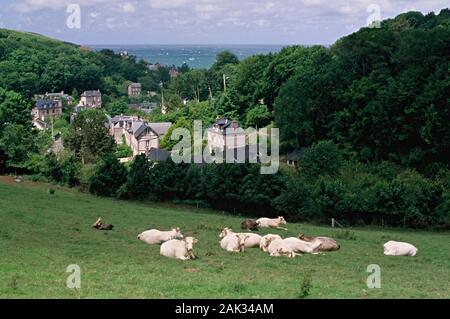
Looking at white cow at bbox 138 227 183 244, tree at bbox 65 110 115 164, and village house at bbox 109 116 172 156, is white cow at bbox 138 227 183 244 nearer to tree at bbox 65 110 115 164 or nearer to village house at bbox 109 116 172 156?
tree at bbox 65 110 115 164

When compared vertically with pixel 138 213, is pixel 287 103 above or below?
above

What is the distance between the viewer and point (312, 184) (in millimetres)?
41344

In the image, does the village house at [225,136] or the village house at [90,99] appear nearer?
the village house at [225,136]

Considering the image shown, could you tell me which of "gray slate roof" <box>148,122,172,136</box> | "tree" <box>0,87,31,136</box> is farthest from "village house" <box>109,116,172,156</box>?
"tree" <box>0,87,31,136</box>

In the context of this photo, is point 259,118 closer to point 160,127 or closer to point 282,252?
point 160,127

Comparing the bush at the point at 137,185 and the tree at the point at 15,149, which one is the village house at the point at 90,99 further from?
the bush at the point at 137,185

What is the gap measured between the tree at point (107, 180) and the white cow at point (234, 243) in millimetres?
21913

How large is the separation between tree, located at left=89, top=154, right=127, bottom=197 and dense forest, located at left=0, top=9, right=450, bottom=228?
8 centimetres

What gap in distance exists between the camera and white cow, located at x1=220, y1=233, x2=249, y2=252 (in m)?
19.7

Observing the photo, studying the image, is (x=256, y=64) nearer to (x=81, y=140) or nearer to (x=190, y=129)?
(x=190, y=129)

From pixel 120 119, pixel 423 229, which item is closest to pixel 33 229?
pixel 423 229

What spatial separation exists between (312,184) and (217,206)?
6.89 m

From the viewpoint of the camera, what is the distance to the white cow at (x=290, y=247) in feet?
62.0

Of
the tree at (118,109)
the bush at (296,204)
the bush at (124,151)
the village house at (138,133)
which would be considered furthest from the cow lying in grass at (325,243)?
the tree at (118,109)
